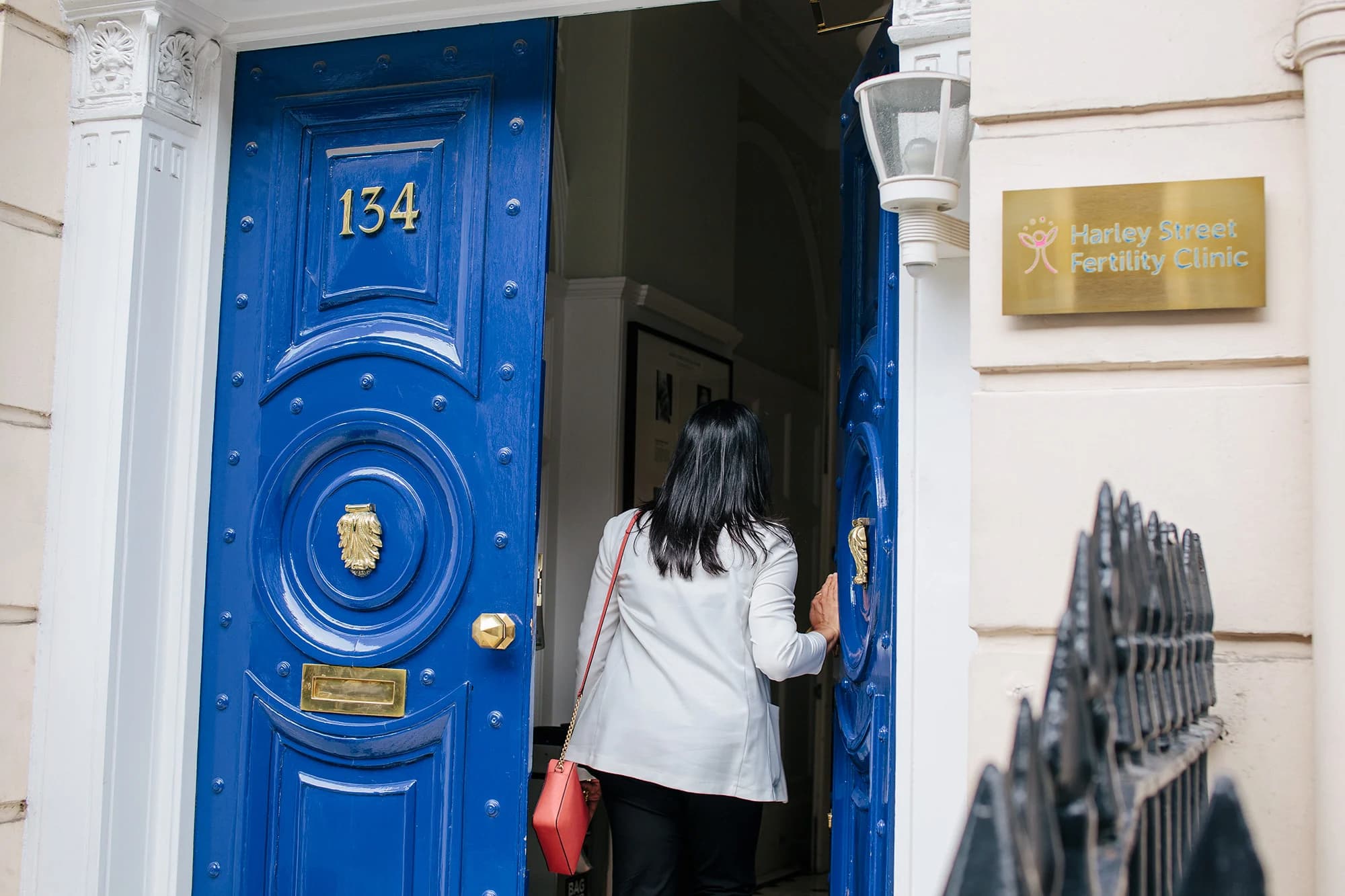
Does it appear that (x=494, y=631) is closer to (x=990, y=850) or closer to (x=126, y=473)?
(x=126, y=473)

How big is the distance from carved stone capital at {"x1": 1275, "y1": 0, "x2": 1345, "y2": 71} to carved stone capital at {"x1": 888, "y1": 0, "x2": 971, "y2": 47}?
2.44ft

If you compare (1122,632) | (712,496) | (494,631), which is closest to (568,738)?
(494,631)

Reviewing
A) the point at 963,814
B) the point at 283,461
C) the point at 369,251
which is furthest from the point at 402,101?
the point at 963,814

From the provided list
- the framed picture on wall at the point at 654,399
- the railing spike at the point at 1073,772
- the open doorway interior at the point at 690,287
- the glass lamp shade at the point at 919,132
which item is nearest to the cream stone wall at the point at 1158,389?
the glass lamp shade at the point at 919,132

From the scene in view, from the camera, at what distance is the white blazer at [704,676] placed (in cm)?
306

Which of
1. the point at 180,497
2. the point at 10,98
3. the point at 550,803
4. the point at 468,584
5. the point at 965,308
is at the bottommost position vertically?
the point at 550,803

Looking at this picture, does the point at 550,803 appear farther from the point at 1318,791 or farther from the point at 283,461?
the point at 1318,791

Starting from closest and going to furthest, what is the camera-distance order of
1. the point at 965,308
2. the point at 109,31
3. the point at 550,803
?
the point at 965,308
the point at 550,803
the point at 109,31

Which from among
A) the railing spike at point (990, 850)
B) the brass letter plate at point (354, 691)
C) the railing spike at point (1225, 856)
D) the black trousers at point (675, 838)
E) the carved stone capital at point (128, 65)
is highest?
the carved stone capital at point (128, 65)

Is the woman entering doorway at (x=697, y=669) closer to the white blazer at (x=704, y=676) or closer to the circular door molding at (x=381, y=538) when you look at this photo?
the white blazer at (x=704, y=676)

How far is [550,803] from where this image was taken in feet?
10.3

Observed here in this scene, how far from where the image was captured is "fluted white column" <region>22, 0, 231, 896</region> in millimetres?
3207

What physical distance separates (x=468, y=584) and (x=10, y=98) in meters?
1.69

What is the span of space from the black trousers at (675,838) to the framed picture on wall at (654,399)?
87.3 inches
